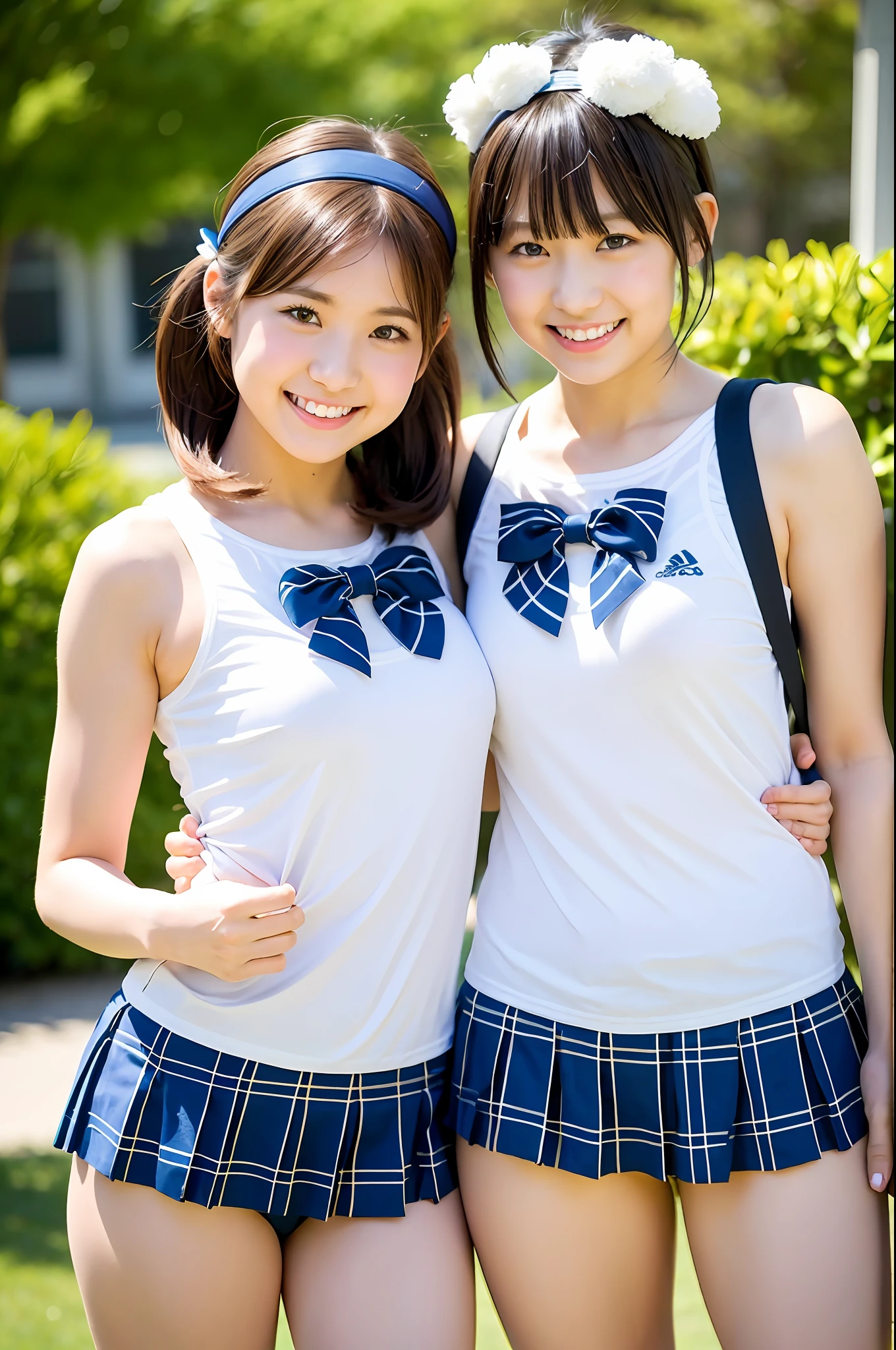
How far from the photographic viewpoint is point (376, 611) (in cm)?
200

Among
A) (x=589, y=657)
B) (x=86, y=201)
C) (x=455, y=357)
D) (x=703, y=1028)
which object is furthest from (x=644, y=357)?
(x=86, y=201)

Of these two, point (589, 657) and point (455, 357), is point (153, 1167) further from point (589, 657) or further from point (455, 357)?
point (455, 357)

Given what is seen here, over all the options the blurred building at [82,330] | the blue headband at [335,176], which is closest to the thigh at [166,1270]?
the blue headband at [335,176]

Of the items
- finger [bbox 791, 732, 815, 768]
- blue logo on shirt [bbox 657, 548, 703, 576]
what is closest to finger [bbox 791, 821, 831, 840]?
finger [bbox 791, 732, 815, 768]

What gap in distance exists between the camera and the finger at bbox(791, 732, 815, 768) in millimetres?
2021

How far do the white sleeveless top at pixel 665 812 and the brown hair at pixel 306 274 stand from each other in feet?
1.30

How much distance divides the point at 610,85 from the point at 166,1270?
175cm

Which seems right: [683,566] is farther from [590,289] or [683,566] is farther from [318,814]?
[318,814]

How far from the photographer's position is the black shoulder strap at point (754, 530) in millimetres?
1923

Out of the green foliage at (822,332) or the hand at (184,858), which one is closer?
the hand at (184,858)

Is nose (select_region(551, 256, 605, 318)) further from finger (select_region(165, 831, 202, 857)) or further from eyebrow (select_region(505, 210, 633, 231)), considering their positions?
finger (select_region(165, 831, 202, 857))

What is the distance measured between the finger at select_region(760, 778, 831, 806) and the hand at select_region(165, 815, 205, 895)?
31.8 inches

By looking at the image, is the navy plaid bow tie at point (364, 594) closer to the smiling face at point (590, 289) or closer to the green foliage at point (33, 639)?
the smiling face at point (590, 289)

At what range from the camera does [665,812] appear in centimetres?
191
